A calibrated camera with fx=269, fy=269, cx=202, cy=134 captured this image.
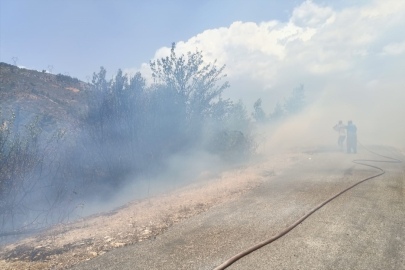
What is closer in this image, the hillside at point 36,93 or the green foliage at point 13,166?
the green foliage at point 13,166

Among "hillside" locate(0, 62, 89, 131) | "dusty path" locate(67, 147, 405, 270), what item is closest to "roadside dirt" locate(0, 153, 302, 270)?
"dusty path" locate(67, 147, 405, 270)

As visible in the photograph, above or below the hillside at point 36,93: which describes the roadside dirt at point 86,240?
below

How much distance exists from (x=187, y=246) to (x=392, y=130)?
4145cm

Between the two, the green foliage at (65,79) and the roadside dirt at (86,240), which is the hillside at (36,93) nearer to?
the green foliage at (65,79)

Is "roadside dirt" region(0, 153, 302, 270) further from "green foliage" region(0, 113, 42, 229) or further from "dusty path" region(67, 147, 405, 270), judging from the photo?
"green foliage" region(0, 113, 42, 229)

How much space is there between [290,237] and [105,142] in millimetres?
10202

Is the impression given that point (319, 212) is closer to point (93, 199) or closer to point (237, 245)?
point (237, 245)

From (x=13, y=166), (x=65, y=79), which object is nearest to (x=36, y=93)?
(x=65, y=79)

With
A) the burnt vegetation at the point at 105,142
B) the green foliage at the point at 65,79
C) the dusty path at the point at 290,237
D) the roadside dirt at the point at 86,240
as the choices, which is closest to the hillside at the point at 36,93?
the green foliage at the point at 65,79

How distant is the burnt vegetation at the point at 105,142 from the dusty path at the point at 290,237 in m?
5.09

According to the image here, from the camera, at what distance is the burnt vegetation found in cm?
843

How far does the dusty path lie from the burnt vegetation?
5.09 metres

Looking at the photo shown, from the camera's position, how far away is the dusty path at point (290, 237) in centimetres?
390

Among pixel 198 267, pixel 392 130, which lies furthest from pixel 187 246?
pixel 392 130
